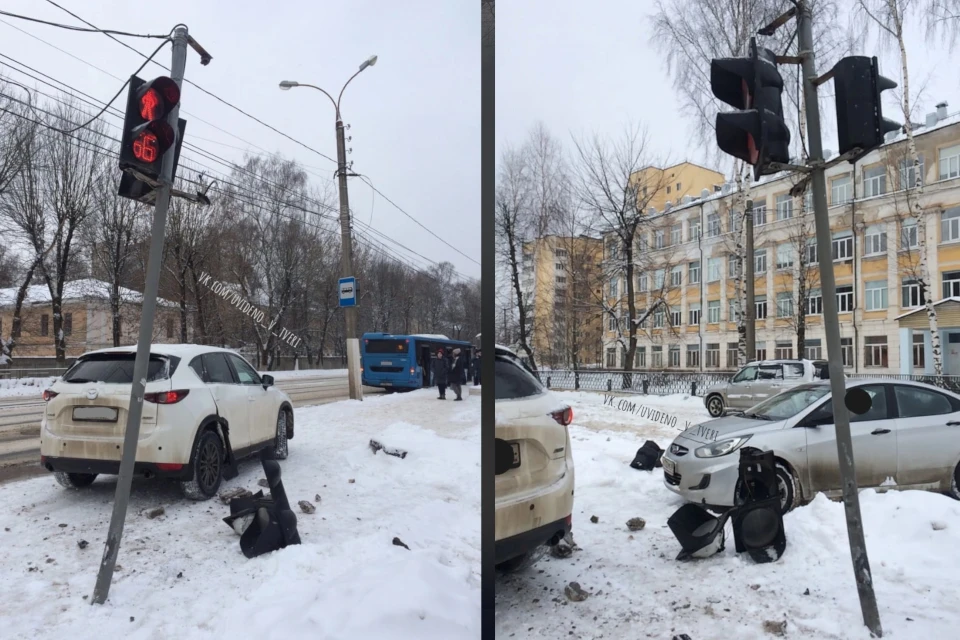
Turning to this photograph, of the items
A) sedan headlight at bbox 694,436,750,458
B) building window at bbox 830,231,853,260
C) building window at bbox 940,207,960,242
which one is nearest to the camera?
building window at bbox 940,207,960,242

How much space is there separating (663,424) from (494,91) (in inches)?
59.0

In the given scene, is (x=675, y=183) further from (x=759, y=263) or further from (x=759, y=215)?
(x=759, y=263)

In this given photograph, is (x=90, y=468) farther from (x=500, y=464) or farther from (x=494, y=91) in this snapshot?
(x=494, y=91)

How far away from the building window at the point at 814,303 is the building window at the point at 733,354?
10.5 inches

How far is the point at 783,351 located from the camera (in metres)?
2.01

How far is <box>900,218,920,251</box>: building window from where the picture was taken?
1727mm

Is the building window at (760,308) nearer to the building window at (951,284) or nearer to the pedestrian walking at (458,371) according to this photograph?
the building window at (951,284)

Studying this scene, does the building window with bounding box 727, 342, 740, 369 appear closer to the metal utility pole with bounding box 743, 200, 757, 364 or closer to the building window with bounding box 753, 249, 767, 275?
the metal utility pole with bounding box 743, 200, 757, 364

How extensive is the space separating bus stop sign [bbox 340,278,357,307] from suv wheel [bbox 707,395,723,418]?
1.42m

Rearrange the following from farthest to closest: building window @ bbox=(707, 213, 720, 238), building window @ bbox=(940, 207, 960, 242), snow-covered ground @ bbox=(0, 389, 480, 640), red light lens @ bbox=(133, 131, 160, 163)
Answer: building window @ bbox=(707, 213, 720, 238) < red light lens @ bbox=(133, 131, 160, 163) < building window @ bbox=(940, 207, 960, 242) < snow-covered ground @ bbox=(0, 389, 480, 640)

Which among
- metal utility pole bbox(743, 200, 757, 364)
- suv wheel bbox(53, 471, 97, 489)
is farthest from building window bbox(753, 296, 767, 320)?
suv wheel bbox(53, 471, 97, 489)

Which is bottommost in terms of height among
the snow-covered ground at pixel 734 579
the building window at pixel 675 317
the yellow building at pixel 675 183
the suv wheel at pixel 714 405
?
the snow-covered ground at pixel 734 579

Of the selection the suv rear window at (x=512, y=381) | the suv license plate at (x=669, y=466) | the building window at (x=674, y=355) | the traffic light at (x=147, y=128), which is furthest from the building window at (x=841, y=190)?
the traffic light at (x=147, y=128)

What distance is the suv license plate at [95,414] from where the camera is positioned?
1699mm
